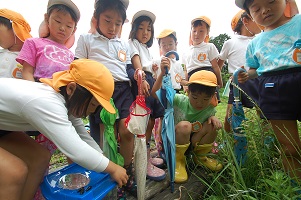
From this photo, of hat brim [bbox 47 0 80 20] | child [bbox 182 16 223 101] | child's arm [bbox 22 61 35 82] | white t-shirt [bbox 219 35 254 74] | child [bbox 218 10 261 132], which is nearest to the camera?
child's arm [bbox 22 61 35 82]

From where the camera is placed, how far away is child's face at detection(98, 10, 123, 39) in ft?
6.73

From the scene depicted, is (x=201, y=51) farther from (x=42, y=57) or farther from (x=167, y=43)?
(x=42, y=57)

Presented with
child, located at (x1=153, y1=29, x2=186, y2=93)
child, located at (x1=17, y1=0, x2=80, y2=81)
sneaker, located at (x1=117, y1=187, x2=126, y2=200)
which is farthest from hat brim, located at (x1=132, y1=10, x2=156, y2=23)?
sneaker, located at (x1=117, y1=187, x2=126, y2=200)

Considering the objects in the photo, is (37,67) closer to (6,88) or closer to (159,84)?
(6,88)

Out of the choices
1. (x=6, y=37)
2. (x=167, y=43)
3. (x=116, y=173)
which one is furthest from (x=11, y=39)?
(x=167, y=43)

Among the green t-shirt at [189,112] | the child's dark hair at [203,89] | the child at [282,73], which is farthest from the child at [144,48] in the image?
the child at [282,73]

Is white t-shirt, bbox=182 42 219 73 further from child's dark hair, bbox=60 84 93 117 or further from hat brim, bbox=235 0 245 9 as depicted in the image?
child's dark hair, bbox=60 84 93 117

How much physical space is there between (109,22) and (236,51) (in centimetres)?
189

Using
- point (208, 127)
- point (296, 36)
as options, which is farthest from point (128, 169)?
point (296, 36)

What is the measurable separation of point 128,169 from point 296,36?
1.75 meters

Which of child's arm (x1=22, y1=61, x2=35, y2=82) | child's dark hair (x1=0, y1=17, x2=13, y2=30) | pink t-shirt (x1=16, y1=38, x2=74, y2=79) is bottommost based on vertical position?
child's arm (x1=22, y1=61, x2=35, y2=82)

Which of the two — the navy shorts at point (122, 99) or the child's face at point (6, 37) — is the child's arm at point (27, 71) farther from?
the navy shorts at point (122, 99)

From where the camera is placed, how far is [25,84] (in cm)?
133

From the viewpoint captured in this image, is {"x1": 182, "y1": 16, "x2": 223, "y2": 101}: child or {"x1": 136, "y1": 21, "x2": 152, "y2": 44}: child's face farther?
{"x1": 182, "y1": 16, "x2": 223, "y2": 101}: child
